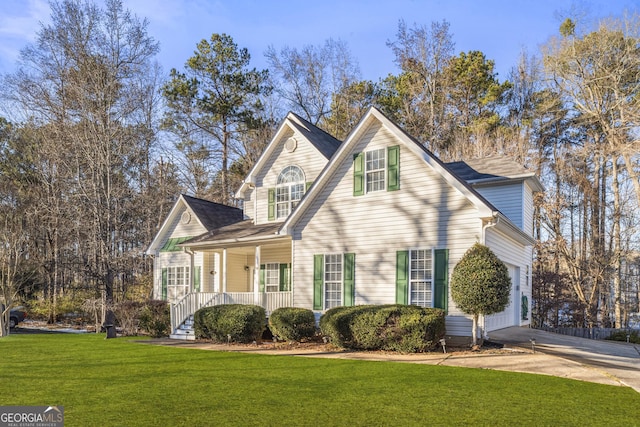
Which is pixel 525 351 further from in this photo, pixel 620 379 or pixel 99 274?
pixel 99 274

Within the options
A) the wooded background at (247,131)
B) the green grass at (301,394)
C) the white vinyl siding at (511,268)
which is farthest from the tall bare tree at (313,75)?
the green grass at (301,394)

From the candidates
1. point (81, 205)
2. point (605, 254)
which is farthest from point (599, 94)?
point (81, 205)

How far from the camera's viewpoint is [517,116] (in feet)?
99.5

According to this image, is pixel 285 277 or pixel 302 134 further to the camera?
pixel 285 277

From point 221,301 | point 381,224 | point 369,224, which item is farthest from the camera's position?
point 221,301

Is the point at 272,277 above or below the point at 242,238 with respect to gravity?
below

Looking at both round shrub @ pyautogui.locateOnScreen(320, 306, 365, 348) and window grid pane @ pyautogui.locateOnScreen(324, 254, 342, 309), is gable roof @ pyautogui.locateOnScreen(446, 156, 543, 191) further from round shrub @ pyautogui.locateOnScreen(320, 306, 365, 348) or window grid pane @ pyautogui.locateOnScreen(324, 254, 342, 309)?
round shrub @ pyautogui.locateOnScreen(320, 306, 365, 348)

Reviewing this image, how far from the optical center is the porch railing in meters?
15.9

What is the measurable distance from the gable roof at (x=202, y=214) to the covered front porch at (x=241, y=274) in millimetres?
1542

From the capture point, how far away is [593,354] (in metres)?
11.7

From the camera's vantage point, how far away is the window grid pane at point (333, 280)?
47.8ft

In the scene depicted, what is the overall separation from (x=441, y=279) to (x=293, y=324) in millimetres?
4360

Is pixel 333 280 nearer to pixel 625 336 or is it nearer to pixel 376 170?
pixel 376 170

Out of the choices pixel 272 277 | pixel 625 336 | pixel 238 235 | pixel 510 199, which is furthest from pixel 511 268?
pixel 238 235
